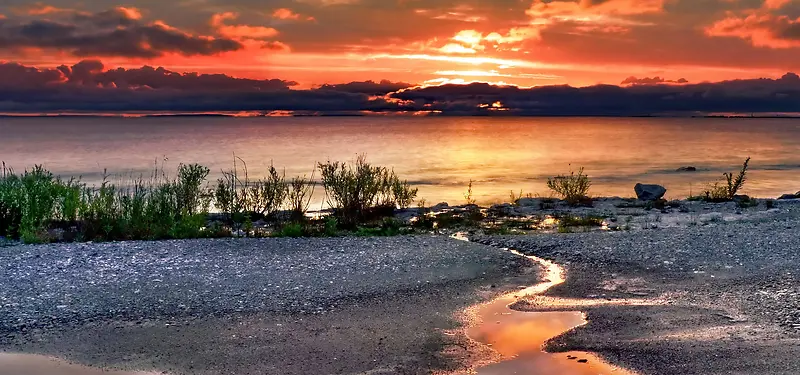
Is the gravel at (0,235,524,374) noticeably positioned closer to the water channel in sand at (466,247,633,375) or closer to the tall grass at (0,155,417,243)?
the water channel in sand at (466,247,633,375)

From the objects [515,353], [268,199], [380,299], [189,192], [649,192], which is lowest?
[515,353]

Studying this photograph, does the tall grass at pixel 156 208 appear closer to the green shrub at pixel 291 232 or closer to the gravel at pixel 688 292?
the green shrub at pixel 291 232

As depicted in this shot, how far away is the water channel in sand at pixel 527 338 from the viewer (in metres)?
8.59

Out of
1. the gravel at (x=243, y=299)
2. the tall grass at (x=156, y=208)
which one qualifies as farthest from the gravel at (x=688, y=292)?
the tall grass at (x=156, y=208)

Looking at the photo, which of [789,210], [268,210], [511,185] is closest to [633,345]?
[268,210]

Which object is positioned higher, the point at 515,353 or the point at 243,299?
the point at 243,299

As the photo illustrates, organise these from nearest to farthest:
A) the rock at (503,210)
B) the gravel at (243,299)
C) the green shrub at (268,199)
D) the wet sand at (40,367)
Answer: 1. the wet sand at (40,367)
2. the gravel at (243,299)
3. the green shrub at (268,199)
4. the rock at (503,210)

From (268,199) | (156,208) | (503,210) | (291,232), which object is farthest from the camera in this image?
(503,210)

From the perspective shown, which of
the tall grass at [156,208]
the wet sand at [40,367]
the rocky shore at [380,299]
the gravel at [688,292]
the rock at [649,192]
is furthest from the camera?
the rock at [649,192]

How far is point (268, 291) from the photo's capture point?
1207 centimetres

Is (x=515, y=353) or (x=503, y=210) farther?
(x=503, y=210)

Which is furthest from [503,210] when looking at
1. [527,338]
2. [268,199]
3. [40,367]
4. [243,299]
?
[40,367]

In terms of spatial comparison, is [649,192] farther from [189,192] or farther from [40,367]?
[40,367]

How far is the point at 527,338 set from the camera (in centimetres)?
977
